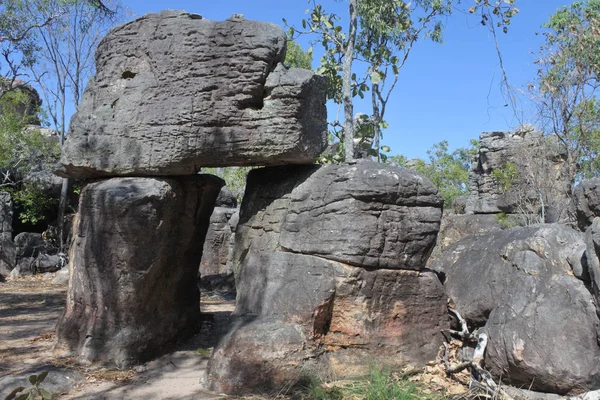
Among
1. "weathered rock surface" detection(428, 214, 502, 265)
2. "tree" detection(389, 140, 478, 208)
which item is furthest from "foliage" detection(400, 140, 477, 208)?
"weathered rock surface" detection(428, 214, 502, 265)

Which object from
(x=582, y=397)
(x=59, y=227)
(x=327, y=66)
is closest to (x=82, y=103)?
(x=582, y=397)

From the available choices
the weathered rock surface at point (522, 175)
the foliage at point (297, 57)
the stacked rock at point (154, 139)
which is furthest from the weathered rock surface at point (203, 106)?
the foliage at point (297, 57)

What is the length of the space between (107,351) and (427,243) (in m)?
3.26

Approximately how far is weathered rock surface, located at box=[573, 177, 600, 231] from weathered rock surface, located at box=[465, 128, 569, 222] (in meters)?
6.99

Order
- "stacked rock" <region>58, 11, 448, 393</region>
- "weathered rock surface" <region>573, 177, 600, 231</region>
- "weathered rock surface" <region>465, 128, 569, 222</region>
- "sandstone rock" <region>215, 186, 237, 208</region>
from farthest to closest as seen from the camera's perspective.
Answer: "sandstone rock" <region>215, 186, 237, 208</region> → "weathered rock surface" <region>465, 128, 569, 222</region> → "stacked rock" <region>58, 11, 448, 393</region> → "weathered rock surface" <region>573, 177, 600, 231</region>

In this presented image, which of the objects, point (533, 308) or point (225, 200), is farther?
point (225, 200)

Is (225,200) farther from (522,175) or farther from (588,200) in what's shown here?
(588,200)

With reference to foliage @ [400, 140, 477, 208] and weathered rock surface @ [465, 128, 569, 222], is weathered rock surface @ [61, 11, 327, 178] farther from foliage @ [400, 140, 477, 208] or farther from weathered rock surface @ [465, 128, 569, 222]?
foliage @ [400, 140, 477, 208]

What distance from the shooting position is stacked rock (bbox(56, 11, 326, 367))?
5.01 meters

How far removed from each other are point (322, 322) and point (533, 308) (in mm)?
1779

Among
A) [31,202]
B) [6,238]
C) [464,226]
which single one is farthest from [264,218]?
[31,202]

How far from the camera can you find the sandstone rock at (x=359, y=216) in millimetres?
4855

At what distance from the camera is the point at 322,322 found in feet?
15.7

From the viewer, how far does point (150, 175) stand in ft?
17.0
